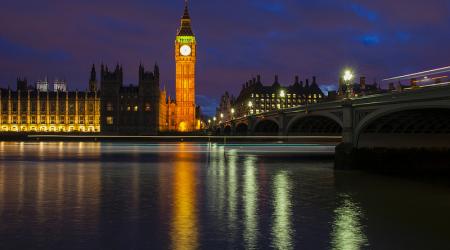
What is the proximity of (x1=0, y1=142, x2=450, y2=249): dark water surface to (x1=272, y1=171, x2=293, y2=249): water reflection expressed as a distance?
0.13ft

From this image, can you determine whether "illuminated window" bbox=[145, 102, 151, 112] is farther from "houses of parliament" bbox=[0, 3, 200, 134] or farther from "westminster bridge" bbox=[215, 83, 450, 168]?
"westminster bridge" bbox=[215, 83, 450, 168]

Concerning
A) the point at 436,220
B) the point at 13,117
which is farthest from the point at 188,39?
the point at 436,220

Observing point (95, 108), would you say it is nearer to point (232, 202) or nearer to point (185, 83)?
point (185, 83)

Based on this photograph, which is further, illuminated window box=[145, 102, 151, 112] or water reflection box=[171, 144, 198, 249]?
illuminated window box=[145, 102, 151, 112]

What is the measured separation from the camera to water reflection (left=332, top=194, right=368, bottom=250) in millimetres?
14031

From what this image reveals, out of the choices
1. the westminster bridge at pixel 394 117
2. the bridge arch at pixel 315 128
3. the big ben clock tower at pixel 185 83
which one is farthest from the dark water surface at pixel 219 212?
the big ben clock tower at pixel 185 83

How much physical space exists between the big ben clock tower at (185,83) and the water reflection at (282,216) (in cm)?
14970

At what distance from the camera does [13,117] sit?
159m

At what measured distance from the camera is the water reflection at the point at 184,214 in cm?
1433

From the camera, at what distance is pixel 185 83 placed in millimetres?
181875

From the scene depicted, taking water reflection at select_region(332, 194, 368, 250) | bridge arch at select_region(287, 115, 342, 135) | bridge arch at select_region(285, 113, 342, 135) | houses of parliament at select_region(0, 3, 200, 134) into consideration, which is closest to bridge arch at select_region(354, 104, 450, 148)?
bridge arch at select_region(285, 113, 342, 135)

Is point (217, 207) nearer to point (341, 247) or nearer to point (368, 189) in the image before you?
point (341, 247)

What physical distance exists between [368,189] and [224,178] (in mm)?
9055

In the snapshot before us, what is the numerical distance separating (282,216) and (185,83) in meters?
165
